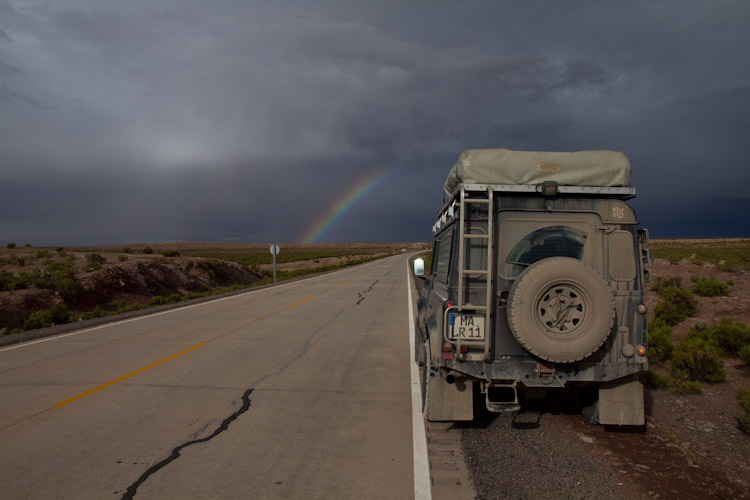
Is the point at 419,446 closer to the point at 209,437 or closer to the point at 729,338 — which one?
the point at 209,437

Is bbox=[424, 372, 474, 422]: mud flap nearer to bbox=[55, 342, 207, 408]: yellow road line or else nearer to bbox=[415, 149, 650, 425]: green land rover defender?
bbox=[415, 149, 650, 425]: green land rover defender

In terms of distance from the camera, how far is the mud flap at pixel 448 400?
4984 mm

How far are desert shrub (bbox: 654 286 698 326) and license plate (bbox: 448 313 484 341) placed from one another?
34.4 feet

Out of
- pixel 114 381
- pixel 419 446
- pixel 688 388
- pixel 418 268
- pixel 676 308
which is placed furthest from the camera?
pixel 676 308

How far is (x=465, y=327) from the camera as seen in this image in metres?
4.61

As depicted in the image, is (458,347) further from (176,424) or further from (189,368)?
(189,368)

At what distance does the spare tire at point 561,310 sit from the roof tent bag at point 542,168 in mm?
899

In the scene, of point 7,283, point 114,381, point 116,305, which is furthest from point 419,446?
point 7,283

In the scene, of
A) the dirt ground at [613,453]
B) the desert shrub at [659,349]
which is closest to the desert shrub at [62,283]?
the dirt ground at [613,453]

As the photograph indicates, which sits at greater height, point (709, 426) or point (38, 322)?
point (709, 426)

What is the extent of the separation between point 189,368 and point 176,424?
2.76m

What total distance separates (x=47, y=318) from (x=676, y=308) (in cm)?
1926

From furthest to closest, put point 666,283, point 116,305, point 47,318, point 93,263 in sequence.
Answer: point 93,263 < point 116,305 < point 666,283 < point 47,318

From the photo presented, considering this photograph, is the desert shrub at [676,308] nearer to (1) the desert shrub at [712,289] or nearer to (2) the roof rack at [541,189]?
(1) the desert shrub at [712,289]
